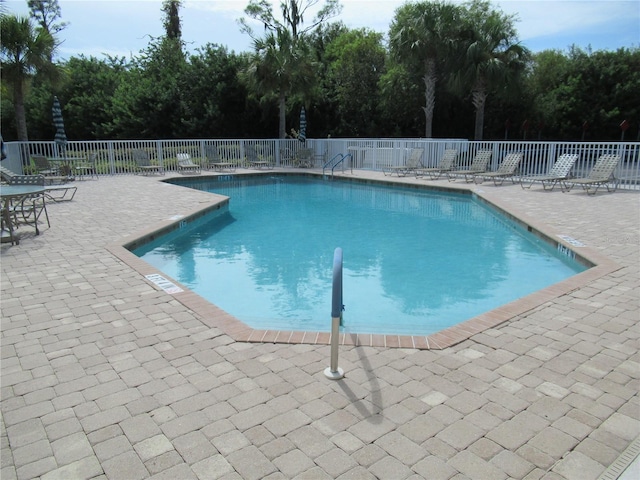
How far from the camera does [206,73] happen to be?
1013 inches

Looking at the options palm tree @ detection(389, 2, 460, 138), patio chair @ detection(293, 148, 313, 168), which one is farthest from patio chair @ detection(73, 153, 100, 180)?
palm tree @ detection(389, 2, 460, 138)

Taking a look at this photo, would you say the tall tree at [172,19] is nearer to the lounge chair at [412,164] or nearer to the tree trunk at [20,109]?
the tree trunk at [20,109]

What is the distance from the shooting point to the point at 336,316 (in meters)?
2.89

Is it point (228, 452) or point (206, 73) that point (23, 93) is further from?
point (228, 452)

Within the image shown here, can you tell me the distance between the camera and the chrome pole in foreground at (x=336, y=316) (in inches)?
111

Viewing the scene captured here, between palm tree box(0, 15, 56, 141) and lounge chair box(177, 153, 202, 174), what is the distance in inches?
194

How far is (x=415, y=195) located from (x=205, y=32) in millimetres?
19397

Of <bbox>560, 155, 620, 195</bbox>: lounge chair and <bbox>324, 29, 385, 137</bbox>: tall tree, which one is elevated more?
<bbox>324, 29, 385, 137</bbox>: tall tree

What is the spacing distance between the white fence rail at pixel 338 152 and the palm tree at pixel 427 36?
5.53 metres

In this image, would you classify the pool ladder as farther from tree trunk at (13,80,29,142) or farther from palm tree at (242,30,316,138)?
tree trunk at (13,80,29,142)

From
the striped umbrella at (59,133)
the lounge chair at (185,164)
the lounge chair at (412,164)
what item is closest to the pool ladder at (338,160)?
the lounge chair at (412,164)

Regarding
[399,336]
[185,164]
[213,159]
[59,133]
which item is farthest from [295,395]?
[213,159]

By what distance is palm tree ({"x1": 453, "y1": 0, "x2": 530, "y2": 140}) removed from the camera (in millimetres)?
19984

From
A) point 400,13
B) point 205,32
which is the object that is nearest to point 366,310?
point 400,13
